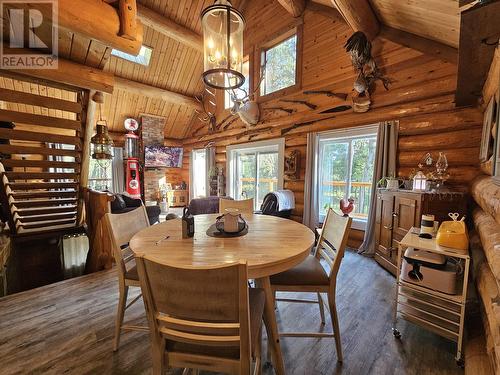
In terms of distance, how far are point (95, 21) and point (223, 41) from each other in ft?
4.35

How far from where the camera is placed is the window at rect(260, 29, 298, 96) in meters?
4.48

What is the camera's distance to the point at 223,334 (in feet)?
2.71

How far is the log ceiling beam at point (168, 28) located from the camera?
4410 mm

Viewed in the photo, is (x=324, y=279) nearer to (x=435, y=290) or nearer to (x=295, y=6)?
(x=435, y=290)

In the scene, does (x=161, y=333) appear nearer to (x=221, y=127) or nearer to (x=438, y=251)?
(x=438, y=251)

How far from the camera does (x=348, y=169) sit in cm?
375

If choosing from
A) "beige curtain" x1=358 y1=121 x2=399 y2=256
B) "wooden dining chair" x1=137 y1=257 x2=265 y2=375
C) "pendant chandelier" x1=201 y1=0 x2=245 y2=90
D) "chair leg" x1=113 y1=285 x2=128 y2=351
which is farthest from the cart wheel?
"pendant chandelier" x1=201 y1=0 x2=245 y2=90

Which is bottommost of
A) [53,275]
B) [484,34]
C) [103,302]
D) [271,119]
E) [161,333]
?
[53,275]

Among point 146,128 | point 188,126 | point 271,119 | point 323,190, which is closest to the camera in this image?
point 323,190

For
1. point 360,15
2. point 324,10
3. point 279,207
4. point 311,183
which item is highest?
point 324,10

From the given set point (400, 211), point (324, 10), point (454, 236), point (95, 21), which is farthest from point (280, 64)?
point (454, 236)

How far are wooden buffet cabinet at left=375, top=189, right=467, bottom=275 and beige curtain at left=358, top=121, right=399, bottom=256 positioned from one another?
26 cm

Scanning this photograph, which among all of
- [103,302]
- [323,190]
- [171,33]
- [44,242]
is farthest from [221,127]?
[103,302]

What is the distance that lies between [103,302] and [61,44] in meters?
2.65
